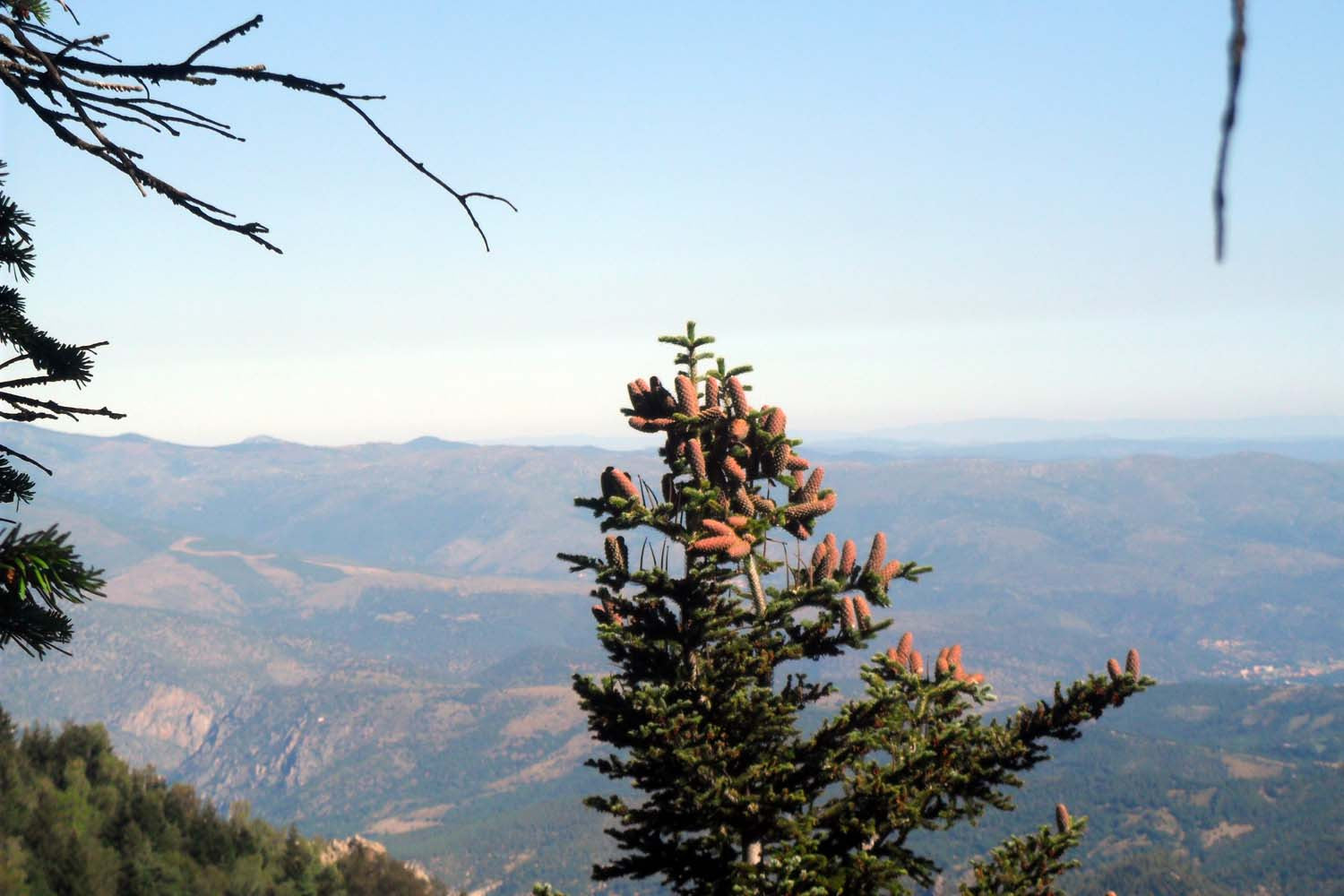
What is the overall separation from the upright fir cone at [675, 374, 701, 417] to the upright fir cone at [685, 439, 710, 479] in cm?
90

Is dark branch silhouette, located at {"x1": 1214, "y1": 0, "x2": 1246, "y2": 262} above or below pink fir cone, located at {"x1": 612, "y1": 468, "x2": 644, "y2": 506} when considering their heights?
above

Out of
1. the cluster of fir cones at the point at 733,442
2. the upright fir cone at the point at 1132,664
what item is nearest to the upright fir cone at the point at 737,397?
the cluster of fir cones at the point at 733,442

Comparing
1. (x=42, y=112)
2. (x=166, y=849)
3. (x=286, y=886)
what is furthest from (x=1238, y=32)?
(x=286, y=886)

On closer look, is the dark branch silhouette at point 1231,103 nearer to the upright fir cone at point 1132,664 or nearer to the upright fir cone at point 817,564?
the upright fir cone at point 1132,664

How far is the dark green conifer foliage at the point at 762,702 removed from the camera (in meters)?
15.7

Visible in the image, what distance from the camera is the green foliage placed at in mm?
61156

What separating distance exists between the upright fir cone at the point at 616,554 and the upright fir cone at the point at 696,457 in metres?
1.49

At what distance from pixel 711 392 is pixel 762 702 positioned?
449 centimetres

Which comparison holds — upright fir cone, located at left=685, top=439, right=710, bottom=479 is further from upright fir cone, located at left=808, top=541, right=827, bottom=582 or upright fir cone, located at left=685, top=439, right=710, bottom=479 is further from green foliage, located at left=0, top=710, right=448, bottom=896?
green foliage, located at left=0, top=710, right=448, bottom=896

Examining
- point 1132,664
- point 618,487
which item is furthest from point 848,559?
point 1132,664

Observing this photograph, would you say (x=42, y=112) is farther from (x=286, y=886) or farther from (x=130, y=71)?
(x=286, y=886)

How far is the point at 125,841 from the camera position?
71.6m

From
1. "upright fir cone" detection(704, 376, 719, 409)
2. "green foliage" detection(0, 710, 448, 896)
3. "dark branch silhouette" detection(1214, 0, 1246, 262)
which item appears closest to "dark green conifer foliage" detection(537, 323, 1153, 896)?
"upright fir cone" detection(704, 376, 719, 409)

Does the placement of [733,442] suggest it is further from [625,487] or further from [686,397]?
[625,487]
